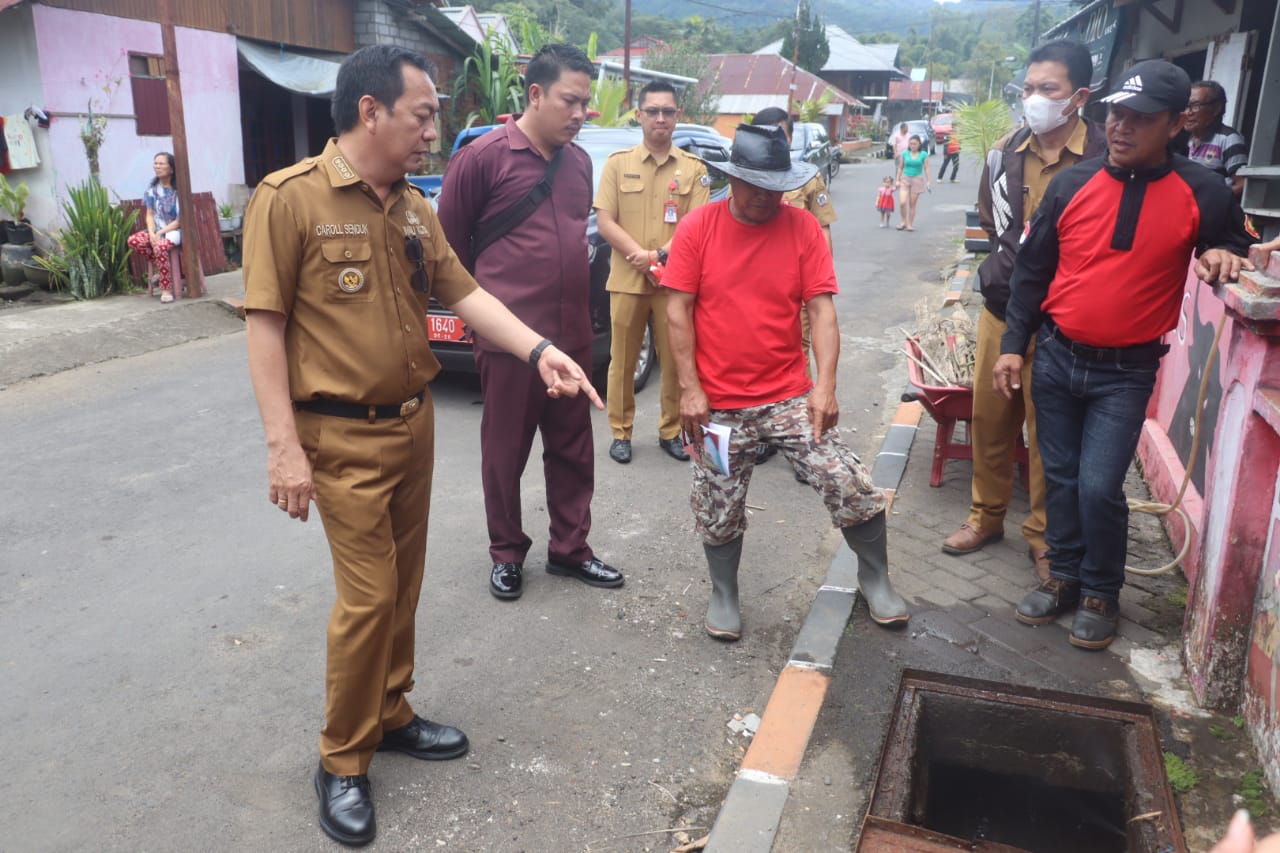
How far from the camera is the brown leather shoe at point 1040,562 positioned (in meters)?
4.20

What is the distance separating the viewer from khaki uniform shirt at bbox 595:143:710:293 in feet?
19.1

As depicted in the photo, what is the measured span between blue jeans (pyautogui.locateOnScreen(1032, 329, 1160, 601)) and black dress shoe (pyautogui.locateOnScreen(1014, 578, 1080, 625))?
4 cm

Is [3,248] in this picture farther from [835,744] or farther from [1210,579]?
[1210,579]

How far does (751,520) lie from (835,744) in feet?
6.49

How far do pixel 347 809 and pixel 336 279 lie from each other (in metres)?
1.45

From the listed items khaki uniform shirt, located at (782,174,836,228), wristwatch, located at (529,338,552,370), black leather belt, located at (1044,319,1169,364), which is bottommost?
black leather belt, located at (1044,319,1169,364)

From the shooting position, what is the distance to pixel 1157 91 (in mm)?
3281

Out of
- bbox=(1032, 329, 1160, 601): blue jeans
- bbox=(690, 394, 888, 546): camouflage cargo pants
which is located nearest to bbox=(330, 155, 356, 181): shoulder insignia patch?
bbox=(690, 394, 888, 546): camouflage cargo pants

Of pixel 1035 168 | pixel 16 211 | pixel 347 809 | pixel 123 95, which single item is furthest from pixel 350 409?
pixel 123 95

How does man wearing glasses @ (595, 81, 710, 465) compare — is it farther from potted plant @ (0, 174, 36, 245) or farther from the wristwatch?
potted plant @ (0, 174, 36, 245)

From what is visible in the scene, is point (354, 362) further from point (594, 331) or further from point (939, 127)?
point (939, 127)

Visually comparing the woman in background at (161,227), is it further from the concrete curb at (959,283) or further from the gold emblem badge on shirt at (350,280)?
the gold emblem badge on shirt at (350,280)

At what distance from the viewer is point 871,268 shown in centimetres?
1351

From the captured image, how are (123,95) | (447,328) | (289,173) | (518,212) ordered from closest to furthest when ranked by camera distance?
(289,173), (518,212), (447,328), (123,95)
